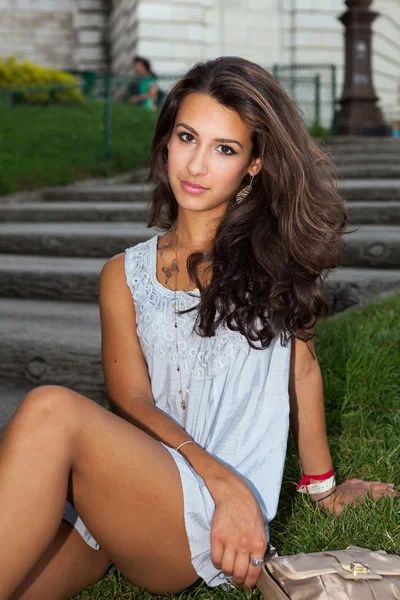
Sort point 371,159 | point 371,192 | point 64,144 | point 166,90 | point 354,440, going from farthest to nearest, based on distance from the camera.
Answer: point 166,90
point 64,144
point 371,159
point 371,192
point 354,440

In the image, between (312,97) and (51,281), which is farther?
(312,97)

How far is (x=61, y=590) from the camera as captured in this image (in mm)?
2318

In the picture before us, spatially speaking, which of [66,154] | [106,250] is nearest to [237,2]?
[66,154]

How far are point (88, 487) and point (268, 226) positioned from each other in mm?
1020

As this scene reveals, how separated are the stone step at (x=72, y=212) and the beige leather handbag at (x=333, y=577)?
220 inches

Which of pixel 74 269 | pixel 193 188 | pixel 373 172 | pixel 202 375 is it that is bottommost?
pixel 373 172

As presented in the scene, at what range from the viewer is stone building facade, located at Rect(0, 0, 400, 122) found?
16.8 m

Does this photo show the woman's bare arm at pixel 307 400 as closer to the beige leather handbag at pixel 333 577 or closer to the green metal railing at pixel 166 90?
the beige leather handbag at pixel 333 577

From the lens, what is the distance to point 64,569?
2.32 m

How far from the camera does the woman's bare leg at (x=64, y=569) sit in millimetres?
2230

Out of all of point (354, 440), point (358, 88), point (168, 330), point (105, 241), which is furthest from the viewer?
point (358, 88)

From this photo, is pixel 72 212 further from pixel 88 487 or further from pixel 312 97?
pixel 312 97

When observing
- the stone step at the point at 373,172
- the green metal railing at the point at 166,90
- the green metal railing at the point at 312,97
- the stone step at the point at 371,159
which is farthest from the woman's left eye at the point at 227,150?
the green metal railing at the point at 312,97

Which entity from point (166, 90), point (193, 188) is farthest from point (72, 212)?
point (166, 90)
